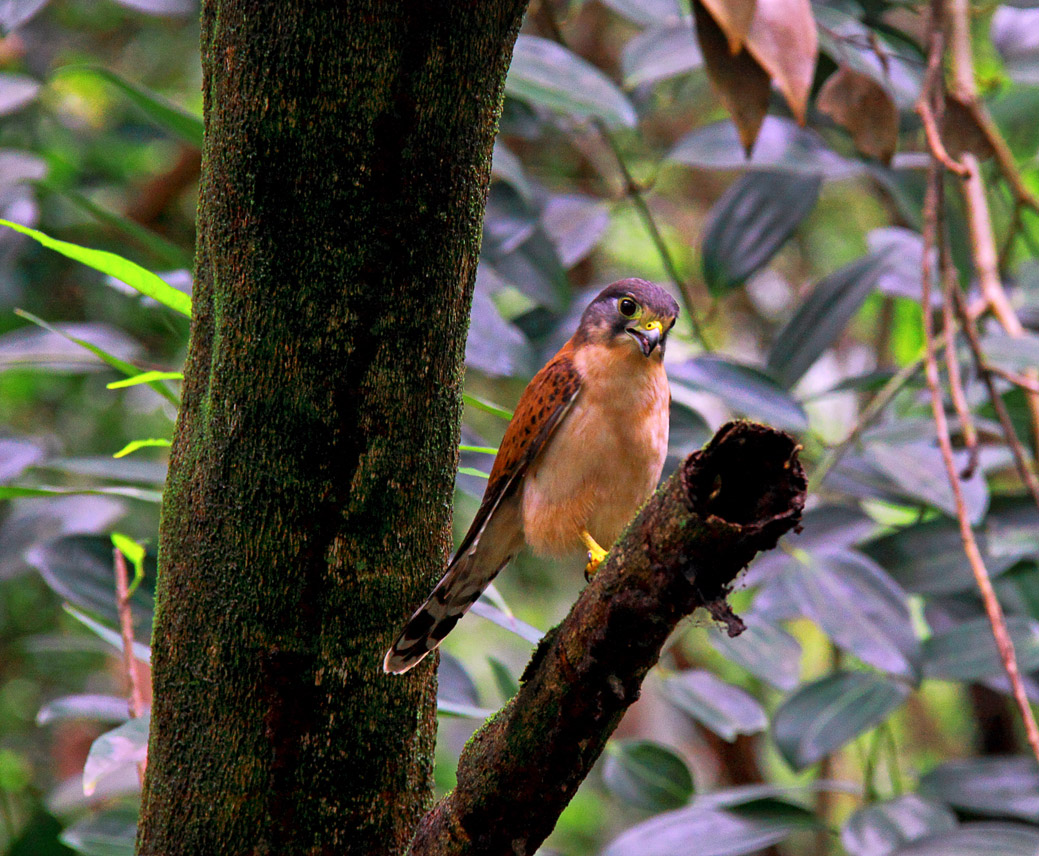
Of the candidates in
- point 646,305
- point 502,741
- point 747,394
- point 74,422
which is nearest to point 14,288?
point 74,422

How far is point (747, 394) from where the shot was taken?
2785 mm

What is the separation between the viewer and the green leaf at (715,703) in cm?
285

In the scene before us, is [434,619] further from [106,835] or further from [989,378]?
[989,378]

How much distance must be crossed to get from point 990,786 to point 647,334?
5.44 ft

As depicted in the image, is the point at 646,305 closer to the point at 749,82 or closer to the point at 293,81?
the point at 749,82

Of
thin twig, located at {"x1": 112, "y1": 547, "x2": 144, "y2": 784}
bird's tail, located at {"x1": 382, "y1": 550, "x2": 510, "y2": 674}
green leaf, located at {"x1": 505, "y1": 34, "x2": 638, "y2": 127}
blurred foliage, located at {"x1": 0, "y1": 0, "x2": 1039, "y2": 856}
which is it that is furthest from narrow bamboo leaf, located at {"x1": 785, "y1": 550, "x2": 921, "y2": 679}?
thin twig, located at {"x1": 112, "y1": 547, "x2": 144, "y2": 784}

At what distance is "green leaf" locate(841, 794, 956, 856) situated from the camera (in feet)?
8.48

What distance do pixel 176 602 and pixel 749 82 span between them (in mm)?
1555

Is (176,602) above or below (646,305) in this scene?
below

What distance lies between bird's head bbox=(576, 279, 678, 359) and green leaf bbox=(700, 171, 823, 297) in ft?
1.93

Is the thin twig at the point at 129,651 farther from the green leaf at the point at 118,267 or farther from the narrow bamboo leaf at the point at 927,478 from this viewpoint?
the narrow bamboo leaf at the point at 927,478

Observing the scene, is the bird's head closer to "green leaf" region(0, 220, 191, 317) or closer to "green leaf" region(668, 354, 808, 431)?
"green leaf" region(668, 354, 808, 431)

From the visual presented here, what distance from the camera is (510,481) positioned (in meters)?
2.51

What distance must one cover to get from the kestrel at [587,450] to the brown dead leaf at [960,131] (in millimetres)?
1038
